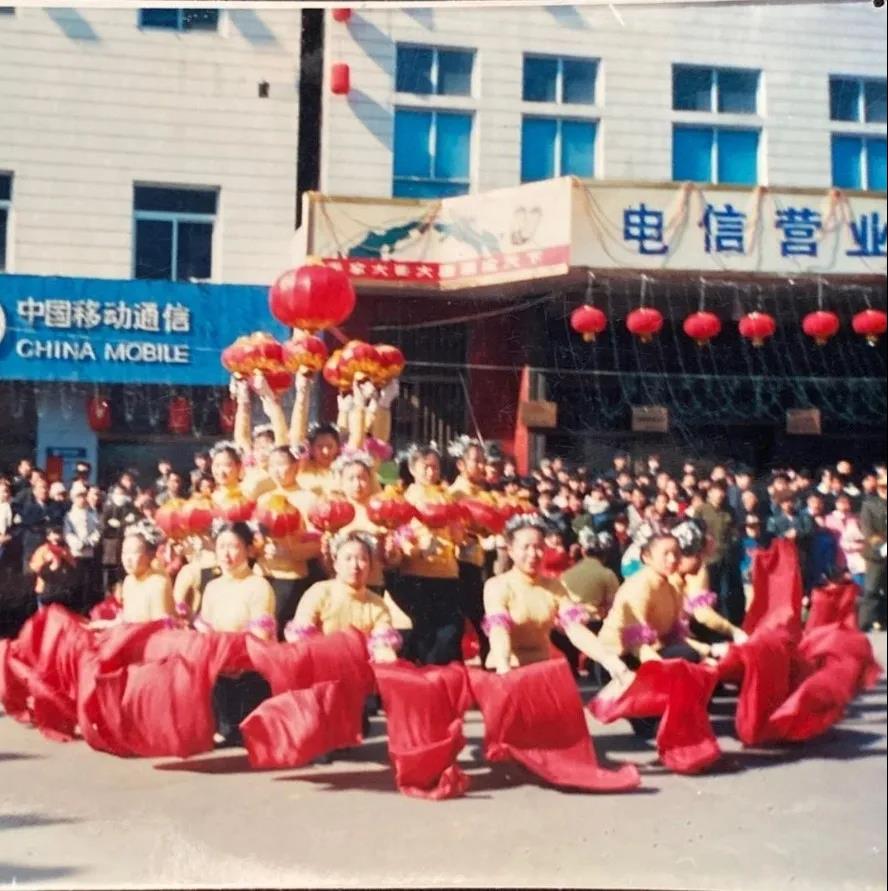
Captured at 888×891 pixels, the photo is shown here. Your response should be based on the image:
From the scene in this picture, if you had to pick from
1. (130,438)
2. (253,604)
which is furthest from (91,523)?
(253,604)

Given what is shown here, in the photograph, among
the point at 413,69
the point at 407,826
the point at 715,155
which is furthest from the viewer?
the point at 715,155

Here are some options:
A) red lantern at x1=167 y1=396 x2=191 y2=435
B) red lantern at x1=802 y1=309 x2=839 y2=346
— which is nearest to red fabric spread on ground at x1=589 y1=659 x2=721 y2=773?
red lantern at x1=802 y1=309 x2=839 y2=346

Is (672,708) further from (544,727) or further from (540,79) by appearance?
(540,79)

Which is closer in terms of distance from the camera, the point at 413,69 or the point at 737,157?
the point at 413,69

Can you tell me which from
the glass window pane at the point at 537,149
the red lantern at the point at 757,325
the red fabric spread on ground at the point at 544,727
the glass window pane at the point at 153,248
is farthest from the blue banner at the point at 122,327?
the red lantern at the point at 757,325

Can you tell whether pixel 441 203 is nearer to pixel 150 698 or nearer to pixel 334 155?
pixel 334 155

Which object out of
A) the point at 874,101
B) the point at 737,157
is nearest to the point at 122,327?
the point at 737,157

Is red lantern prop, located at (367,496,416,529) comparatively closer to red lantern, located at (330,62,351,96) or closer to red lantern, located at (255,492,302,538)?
red lantern, located at (255,492,302,538)

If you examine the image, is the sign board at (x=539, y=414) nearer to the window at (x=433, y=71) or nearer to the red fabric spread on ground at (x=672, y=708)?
the red fabric spread on ground at (x=672, y=708)
